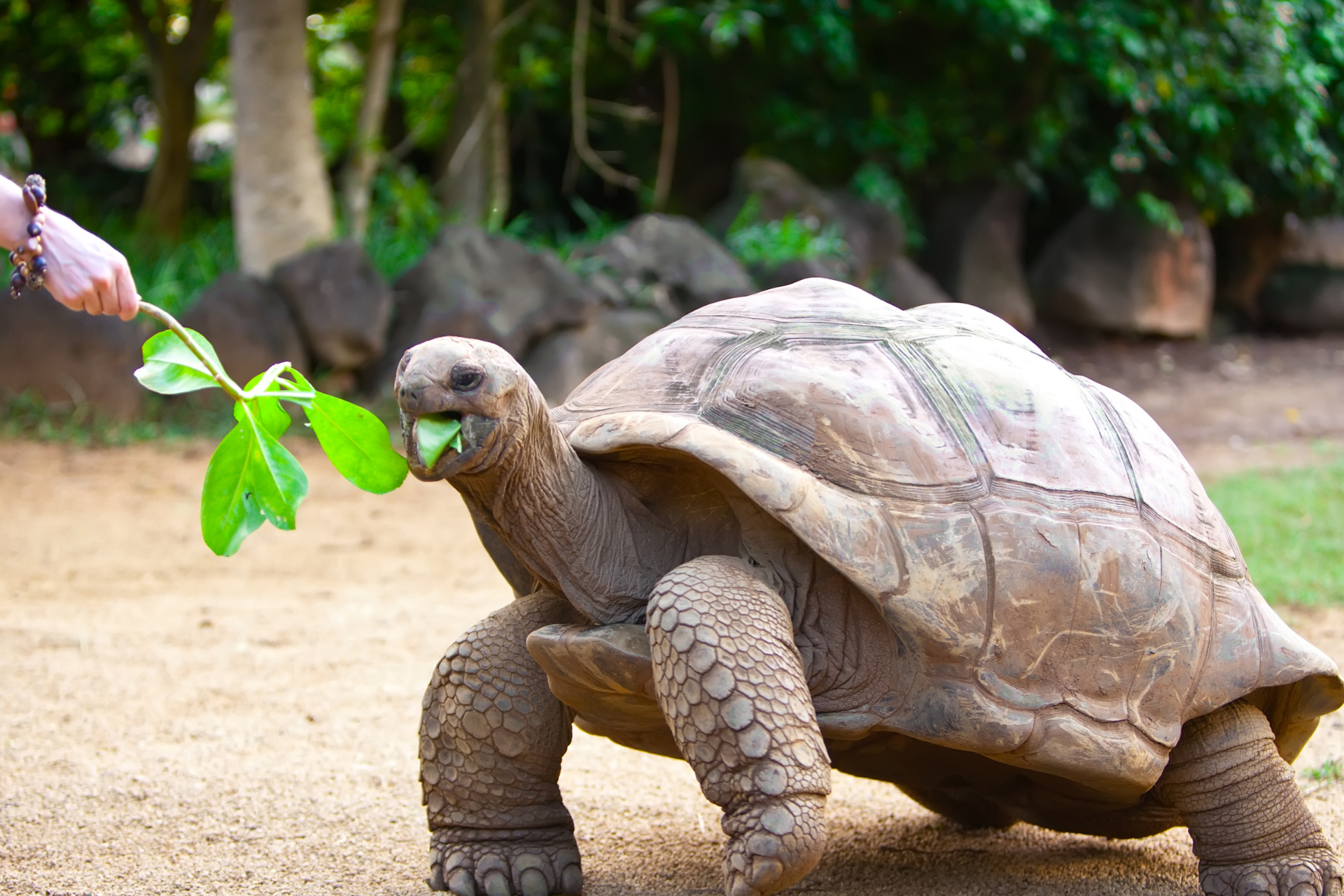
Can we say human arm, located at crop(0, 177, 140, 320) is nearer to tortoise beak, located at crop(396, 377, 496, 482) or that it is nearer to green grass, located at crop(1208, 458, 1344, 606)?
tortoise beak, located at crop(396, 377, 496, 482)

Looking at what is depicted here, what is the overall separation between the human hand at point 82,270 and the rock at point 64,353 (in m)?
4.85

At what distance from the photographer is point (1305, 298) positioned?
1107cm

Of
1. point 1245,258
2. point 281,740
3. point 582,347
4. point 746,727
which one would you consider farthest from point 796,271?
point 746,727

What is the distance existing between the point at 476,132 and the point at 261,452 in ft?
23.1

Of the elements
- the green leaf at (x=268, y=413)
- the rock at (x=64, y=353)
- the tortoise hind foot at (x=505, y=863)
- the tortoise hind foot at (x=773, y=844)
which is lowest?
the rock at (x=64, y=353)

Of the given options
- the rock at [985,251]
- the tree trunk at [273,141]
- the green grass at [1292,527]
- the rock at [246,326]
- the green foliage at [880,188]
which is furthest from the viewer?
the rock at [985,251]

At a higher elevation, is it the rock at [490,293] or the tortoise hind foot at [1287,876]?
the tortoise hind foot at [1287,876]

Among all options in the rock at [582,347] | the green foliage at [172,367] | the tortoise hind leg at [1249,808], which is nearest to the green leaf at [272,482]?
the green foliage at [172,367]

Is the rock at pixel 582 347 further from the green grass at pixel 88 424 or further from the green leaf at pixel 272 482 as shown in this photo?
the green leaf at pixel 272 482

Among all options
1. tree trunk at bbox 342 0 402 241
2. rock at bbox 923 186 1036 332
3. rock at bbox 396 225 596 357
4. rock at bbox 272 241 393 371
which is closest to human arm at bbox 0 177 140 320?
rock at bbox 396 225 596 357

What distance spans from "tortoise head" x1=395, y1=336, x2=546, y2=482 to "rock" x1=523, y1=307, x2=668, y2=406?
4.86 m

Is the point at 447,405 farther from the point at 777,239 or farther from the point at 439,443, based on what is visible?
the point at 777,239

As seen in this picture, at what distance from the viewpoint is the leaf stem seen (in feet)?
6.51

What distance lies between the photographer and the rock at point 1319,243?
11.0 metres
